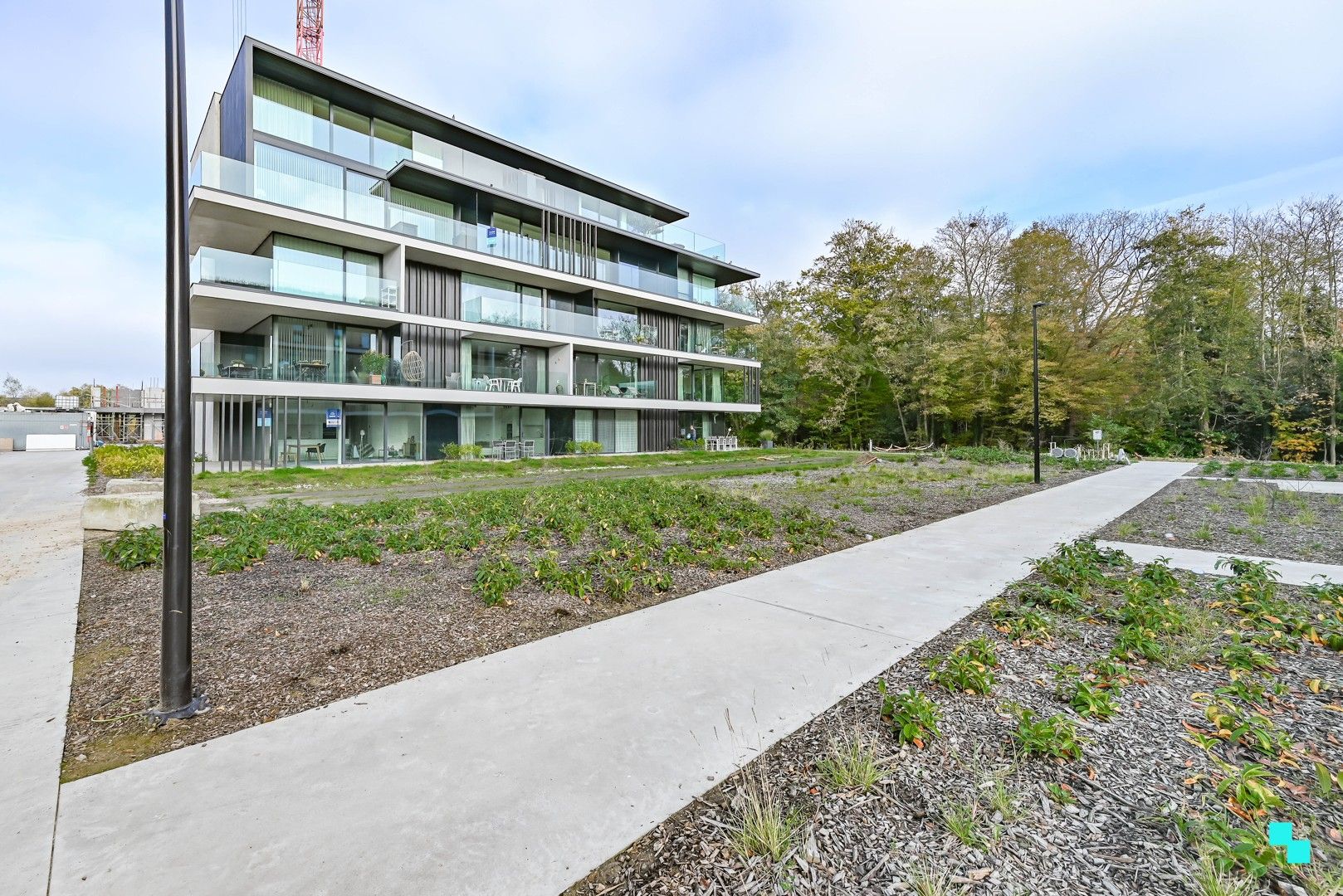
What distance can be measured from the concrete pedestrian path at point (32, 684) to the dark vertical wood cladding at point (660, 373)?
2076 centimetres

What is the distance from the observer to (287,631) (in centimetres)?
415

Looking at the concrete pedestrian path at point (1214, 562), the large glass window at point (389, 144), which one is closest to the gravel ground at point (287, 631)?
the concrete pedestrian path at point (1214, 562)

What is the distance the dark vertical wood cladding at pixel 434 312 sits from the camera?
2002 cm

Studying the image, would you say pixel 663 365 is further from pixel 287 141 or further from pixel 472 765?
pixel 472 765

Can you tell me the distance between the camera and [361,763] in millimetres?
2537

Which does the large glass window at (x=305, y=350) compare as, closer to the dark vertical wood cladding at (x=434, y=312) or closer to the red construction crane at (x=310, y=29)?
the dark vertical wood cladding at (x=434, y=312)

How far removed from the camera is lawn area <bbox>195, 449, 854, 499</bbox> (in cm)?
1318

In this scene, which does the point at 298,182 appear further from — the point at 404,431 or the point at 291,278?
the point at 404,431

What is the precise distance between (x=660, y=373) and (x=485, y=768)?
25.9 meters

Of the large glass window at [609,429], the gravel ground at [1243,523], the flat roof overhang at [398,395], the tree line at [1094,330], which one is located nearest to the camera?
the gravel ground at [1243,523]

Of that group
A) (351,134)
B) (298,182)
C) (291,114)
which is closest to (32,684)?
(298,182)

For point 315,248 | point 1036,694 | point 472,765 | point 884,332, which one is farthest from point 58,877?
point 884,332

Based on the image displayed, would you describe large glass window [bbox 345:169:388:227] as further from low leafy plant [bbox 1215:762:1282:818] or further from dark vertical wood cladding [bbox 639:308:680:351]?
low leafy plant [bbox 1215:762:1282:818]

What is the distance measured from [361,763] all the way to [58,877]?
0.91 meters
